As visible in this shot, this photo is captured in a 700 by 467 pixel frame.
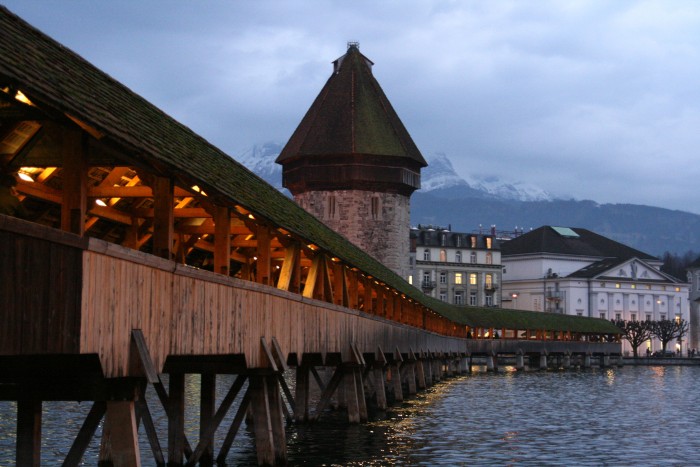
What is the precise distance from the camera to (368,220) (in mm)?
86250

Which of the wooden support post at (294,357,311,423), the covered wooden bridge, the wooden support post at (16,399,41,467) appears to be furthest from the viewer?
the wooden support post at (294,357,311,423)

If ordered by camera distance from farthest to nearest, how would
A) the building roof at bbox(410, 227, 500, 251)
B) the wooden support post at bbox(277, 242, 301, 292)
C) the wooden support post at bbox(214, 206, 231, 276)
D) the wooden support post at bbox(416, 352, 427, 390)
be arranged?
the building roof at bbox(410, 227, 500, 251), the wooden support post at bbox(416, 352, 427, 390), the wooden support post at bbox(277, 242, 301, 292), the wooden support post at bbox(214, 206, 231, 276)

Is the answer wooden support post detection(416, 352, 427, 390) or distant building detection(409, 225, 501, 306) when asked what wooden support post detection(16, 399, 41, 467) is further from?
distant building detection(409, 225, 501, 306)

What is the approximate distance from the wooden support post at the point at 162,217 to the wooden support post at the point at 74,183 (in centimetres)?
261

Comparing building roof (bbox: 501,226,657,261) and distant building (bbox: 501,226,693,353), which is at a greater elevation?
building roof (bbox: 501,226,657,261)

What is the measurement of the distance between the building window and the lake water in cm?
3068

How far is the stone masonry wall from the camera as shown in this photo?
86.2 meters

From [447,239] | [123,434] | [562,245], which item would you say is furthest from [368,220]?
[562,245]

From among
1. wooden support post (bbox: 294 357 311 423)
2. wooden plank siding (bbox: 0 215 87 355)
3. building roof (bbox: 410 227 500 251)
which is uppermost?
building roof (bbox: 410 227 500 251)

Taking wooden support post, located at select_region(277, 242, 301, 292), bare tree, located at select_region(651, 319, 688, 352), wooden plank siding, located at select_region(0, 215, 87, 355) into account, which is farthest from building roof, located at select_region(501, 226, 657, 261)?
wooden plank siding, located at select_region(0, 215, 87, 355)

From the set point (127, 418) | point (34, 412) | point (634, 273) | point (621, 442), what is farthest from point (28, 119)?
point (634, 273)

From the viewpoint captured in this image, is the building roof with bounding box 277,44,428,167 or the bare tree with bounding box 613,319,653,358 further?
the bare tree with bounding box 613,319,653,358

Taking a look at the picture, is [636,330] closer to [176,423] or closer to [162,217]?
[176,423]

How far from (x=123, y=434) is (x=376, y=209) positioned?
73292 mm
